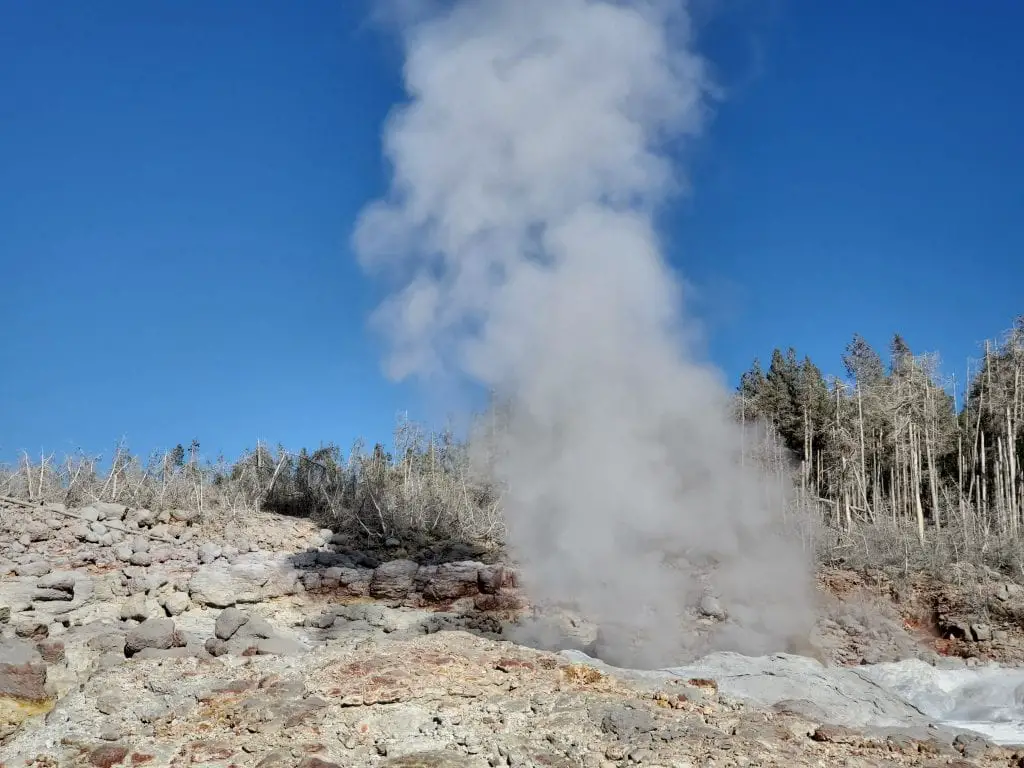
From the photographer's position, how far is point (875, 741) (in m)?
6.95

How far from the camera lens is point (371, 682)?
26.5 ft

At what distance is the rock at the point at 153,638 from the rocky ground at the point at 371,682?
0.03 meters

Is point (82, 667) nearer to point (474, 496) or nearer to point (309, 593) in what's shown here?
point (309, 593)

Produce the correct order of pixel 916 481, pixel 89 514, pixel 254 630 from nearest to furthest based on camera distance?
1. pixel 254 630
2. pixel 89 514
3. pixel 916 481

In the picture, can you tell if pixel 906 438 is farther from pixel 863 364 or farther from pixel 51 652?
pixel 51 652

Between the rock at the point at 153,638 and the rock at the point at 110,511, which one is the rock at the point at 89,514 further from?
the rock at the point at 153,638

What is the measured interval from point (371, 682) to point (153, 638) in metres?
4.66

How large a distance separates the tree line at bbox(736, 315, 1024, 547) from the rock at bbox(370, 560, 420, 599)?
1410 centimetres

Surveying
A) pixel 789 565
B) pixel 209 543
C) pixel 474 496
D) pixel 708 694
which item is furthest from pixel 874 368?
pixel 708 694

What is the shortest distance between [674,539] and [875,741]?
22.6 feet

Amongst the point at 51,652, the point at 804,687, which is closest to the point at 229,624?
the point at 51,652

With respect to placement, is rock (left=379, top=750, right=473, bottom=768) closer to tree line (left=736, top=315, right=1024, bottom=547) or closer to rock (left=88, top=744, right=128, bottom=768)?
rock (left=88, top=744, right=128, bottom=768)

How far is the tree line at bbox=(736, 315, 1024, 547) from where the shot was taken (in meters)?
27.6

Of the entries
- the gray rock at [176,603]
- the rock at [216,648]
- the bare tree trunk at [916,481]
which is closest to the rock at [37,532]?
the gray rock at [176,603]
